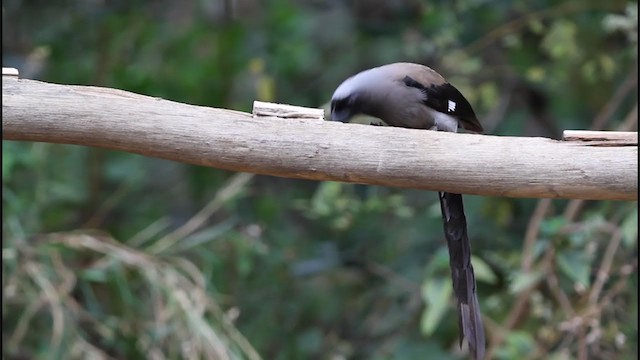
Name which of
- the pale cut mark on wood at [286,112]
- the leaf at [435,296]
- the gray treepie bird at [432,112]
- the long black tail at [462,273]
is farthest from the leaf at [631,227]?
the pale cut mark on wood at [286,112]

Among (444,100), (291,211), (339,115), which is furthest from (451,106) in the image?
(291,211)

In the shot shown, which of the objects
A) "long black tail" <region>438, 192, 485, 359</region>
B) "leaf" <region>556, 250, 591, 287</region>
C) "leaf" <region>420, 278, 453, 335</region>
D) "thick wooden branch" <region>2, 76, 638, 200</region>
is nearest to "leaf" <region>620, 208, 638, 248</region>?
"leaf" <region>556, 250, 591, 287</region>

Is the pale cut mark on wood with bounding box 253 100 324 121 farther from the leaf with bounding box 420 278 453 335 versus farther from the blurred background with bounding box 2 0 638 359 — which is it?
the blurred background with bounding box 2 0 638 359

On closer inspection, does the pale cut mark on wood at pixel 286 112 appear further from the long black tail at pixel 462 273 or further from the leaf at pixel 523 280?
the leaf at pixel 523 280

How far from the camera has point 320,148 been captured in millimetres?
1736

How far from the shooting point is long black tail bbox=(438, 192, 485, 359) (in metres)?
2.19

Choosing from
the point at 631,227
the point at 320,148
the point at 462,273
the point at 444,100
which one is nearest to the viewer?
the point at 320,148

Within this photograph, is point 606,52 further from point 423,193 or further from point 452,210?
point 452,210

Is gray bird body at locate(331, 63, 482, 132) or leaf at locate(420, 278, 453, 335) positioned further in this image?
leaf at locate(420, 278, 453, 335)

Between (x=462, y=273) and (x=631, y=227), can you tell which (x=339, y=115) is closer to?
(x=462, y=273)

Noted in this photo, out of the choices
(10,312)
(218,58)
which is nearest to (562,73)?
(218,58)

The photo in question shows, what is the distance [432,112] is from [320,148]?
2.19 ft

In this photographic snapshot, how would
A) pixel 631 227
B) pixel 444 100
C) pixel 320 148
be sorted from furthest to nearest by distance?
1. pixel 631 227
2. pixel 444 100
3. pixel 320 148

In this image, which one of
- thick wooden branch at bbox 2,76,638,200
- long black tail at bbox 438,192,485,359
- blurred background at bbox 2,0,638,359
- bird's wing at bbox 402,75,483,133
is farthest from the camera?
blurred background at bbox 2,0,638,359
